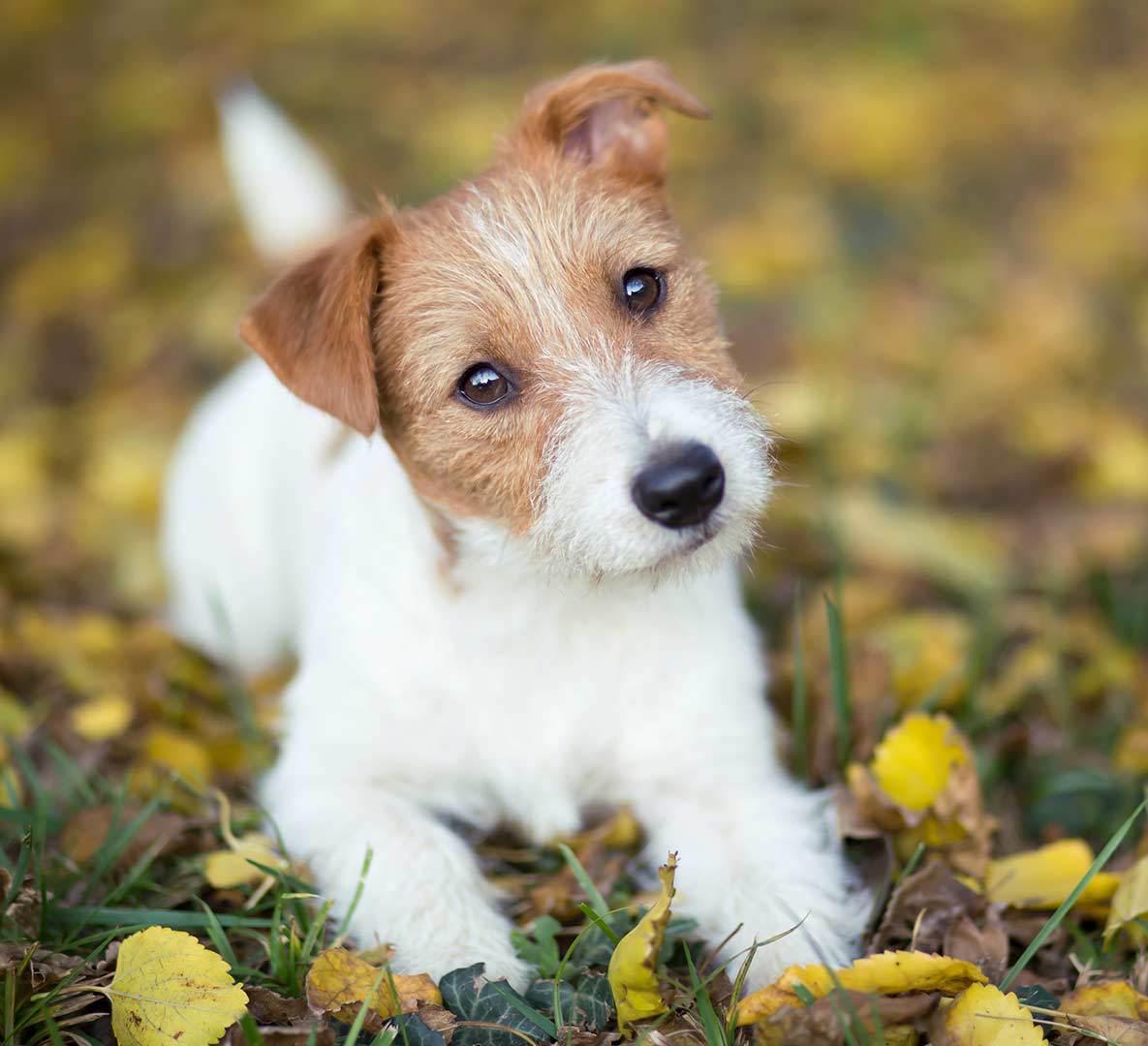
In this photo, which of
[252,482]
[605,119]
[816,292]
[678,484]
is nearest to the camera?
[678,484]

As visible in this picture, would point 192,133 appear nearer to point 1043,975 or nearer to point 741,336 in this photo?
point 741,336

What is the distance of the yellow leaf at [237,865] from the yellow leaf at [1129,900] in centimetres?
180

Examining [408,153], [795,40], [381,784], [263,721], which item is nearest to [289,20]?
[408,153]

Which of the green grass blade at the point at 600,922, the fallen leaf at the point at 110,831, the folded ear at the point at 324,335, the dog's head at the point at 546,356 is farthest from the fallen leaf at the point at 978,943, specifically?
the fallen leaf at the point at 110,831

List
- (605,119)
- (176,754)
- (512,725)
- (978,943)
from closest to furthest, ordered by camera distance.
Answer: (978,943) < (512,725) < (605,119) < (176,754)

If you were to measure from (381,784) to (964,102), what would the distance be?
5.77 meters

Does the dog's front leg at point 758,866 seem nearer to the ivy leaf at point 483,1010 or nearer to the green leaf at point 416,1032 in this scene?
the ivy leaf at point 483,1010

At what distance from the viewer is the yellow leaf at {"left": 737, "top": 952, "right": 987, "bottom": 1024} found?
2109 millimetres

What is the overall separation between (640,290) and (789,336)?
8.80ft

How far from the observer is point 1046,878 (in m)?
2.55

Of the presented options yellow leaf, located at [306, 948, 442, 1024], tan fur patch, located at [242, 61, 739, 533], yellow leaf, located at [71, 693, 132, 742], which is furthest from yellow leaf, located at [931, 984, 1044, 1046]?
yellow leaf, located at [71, 693, 132, 742]

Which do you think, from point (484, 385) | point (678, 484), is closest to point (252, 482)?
point (484, 385)

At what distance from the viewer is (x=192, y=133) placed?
22.7 feet

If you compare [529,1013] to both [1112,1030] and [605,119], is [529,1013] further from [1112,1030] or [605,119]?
[605,119]
